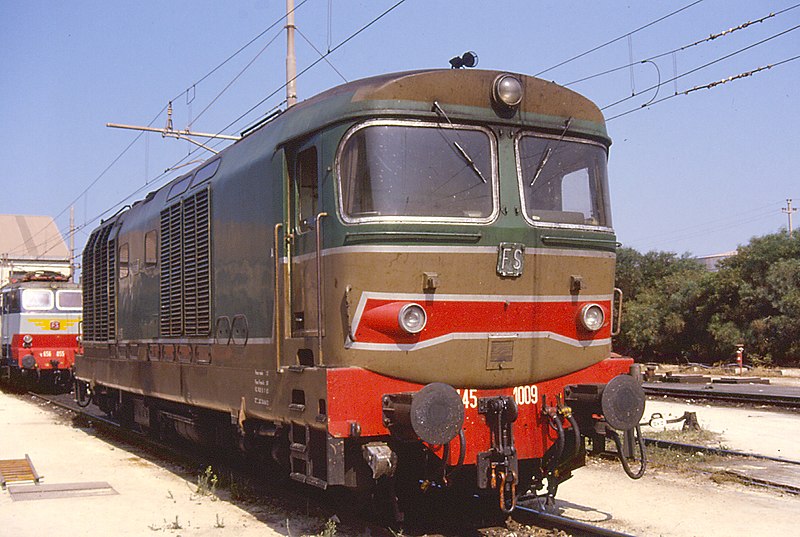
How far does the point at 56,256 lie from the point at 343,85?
77415 mm

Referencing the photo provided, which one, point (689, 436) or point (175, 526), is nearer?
point (175, 526)

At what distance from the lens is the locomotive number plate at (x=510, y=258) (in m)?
6.50

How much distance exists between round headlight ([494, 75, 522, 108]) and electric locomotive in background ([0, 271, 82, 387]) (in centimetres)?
A: 1857

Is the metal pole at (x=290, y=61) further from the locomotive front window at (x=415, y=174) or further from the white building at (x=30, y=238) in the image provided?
the white building at (x=30, y=238)

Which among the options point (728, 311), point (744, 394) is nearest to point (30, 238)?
point (728, 311)

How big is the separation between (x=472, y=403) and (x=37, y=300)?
19847 mm

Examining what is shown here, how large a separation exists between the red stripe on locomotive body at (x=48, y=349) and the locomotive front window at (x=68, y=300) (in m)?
0.78

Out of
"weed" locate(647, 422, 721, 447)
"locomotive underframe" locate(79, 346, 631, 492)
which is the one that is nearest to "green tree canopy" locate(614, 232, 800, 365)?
"weed" locate(647, 422, 721, 447)

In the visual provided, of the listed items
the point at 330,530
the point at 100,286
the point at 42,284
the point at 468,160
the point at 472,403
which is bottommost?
the point at 330,530

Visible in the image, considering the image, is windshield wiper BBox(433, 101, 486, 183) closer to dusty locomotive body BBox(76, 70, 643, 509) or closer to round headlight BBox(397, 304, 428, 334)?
dusty locomotive body BBox(76, 70, 643, 509)

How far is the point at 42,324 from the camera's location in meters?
23.1

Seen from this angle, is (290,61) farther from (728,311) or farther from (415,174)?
(728,311)

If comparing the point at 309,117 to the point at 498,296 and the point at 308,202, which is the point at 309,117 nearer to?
the point at 308,202

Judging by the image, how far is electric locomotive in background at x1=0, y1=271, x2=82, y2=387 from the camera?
2297 centimetres
